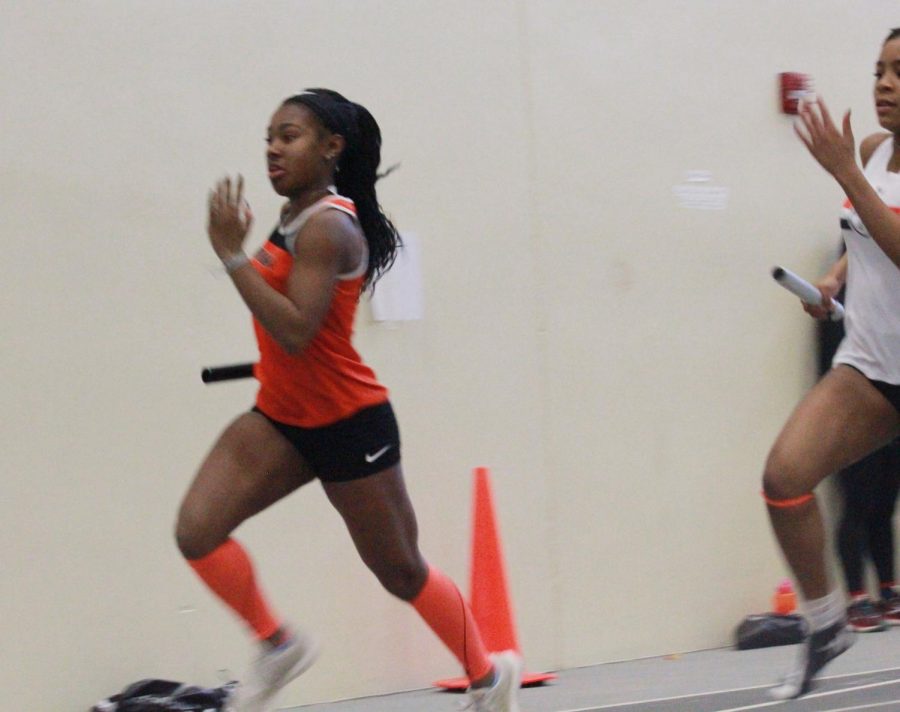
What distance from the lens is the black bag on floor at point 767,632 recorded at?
6.37 m

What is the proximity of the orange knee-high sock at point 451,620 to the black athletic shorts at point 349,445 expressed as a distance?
372mm

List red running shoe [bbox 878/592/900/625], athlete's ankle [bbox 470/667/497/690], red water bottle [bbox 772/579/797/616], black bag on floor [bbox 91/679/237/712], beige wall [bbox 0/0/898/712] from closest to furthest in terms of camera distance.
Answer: athlete's ankle [bbox 470/667/497/690], black bag on floor [bbox 91/679/237/712], beige wall [bbox 0/0/898/712], red water bottle [bbox 772/579/797/616], red running shoe [bbox 878/592/900/625]

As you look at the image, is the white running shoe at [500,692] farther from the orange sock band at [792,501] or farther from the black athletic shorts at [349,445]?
the orange sock band at [792,501]

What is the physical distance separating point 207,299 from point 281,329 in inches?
61.4

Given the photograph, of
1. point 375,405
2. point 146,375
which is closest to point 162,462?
point 146,375

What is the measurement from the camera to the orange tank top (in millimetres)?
3809

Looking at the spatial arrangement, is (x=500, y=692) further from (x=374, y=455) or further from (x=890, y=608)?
(x=890, y=608)

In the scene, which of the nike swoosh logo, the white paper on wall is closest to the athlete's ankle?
the nike swoosh logo

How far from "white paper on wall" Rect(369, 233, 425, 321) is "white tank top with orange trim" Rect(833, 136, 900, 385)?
1830 millimetres

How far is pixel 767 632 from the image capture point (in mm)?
6379

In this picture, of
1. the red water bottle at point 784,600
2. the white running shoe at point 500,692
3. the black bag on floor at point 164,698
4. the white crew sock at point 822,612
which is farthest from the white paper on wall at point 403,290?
the red water bottle at point 784,600

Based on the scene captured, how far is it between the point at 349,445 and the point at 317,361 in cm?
23

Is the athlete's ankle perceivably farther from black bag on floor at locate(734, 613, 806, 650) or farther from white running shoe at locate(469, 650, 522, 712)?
black bag on floor at locate(734, 613, 806, 650)

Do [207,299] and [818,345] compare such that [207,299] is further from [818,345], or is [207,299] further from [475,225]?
[818,345]
